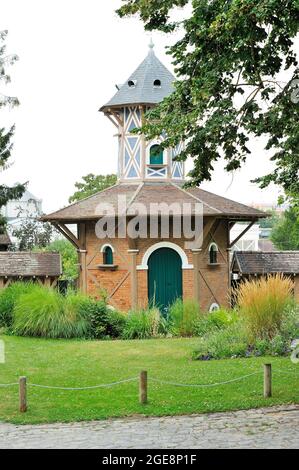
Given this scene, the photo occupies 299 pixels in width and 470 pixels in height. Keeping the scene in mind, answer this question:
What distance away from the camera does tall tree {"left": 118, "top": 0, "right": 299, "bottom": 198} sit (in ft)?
35.5

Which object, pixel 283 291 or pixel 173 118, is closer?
pixel 173 118

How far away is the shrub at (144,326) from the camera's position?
21109mm

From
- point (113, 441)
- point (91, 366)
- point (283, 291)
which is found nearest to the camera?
point (113, 441)

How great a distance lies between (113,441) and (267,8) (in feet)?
21.2

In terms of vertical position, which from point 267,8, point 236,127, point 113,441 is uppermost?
point 267,8

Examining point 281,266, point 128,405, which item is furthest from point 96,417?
point 281,266

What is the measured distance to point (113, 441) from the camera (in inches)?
366

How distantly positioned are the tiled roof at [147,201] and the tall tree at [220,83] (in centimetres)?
1127

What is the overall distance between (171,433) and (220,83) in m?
5.82

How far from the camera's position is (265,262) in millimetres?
27984

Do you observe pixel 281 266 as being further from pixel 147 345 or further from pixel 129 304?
pixel 147 345

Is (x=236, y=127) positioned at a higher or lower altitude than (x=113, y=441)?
higher

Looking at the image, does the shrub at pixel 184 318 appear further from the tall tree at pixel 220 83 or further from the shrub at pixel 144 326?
the tall tree at pixel 220 83

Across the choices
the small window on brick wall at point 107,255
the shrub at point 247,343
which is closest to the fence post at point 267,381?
the shrub at point 247,343
